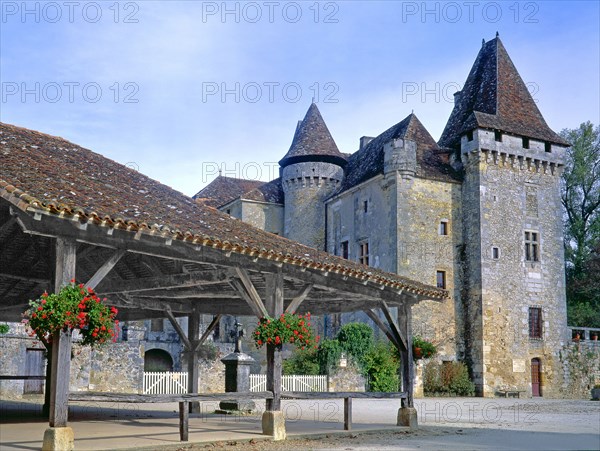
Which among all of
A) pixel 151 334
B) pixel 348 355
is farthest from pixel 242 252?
pixel 151 334

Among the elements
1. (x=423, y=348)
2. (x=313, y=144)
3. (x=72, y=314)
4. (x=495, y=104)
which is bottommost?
(x=423, y=348)

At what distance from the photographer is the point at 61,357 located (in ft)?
28.3

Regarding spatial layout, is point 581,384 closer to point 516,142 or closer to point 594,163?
point 516,142

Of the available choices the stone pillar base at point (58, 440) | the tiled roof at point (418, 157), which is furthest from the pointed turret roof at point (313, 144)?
the stone pillar base at point (58, 440)

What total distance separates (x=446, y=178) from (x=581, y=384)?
10.7 metres

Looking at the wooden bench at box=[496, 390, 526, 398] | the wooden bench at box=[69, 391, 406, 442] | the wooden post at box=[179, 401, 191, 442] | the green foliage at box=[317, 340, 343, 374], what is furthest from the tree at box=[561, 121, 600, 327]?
the wooden post at box=[179, 401, 191, 442]

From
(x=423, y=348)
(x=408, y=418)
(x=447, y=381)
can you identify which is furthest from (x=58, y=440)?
(x=447, y=381)

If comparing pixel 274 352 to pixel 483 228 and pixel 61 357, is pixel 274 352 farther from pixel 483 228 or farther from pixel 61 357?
pixel 483 228

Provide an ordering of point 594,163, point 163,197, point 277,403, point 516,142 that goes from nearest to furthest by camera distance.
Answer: point 277,403, point 163,197, point 516,142, point 594,163

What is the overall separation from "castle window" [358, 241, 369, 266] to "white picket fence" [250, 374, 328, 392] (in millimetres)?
7777

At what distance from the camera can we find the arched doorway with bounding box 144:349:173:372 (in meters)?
31.8

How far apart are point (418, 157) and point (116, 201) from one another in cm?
2220

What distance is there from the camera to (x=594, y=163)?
132 feet

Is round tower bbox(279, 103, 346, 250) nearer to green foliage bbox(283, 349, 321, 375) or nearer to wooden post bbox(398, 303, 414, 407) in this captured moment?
green foliage bbox(283, 349, 321, 375)
